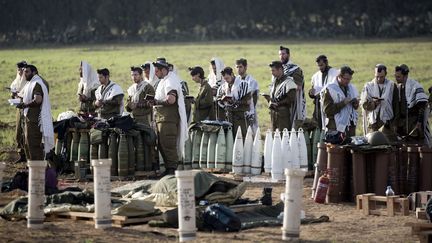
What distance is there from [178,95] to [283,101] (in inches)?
69.2

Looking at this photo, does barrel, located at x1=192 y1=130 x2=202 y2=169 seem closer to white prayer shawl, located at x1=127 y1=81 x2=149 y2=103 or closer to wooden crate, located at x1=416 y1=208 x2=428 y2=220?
white prayer shawl, located at x1=127 y1=81 x2=149 y2=103

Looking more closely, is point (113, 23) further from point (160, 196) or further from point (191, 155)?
point (160, 196)

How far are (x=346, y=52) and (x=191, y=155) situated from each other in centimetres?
2867

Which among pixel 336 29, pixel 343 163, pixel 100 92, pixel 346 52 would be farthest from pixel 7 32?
pixel 343 163

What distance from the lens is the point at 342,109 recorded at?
20875mm

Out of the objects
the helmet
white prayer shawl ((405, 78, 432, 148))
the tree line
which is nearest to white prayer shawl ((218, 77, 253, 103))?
white prayer shawl ((405, 78, 432, 148))

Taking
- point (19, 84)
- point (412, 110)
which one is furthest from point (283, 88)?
point (19, 84)

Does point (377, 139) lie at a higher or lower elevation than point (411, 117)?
lower

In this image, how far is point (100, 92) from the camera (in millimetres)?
22688

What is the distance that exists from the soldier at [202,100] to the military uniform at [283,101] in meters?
1.41

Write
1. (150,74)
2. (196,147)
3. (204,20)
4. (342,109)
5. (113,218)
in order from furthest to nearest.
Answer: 1. (204,20)
2. (150,74)
3. (196,147)
4. (342,109)
5. (113,218)

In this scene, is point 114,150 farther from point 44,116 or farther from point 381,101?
point 381,101

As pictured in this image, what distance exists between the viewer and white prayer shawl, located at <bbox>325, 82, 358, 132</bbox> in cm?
2063

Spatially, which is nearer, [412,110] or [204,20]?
[412,110]
